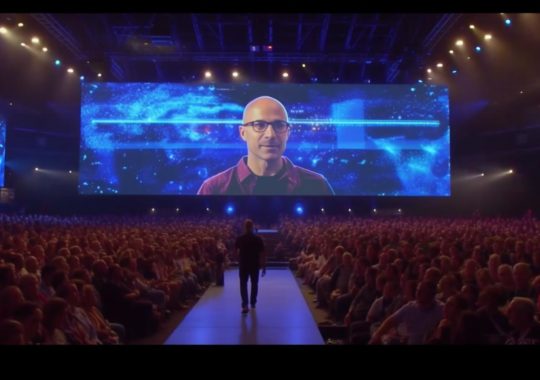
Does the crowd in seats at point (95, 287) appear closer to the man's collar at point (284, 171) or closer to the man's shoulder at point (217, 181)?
the man's collar at point (284, 171)

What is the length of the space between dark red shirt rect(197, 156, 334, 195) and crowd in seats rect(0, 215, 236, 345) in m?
7.34

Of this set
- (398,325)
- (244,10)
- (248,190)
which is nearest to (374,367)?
(398,325)

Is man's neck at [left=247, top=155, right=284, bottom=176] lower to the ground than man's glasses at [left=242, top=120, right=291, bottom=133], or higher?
lower

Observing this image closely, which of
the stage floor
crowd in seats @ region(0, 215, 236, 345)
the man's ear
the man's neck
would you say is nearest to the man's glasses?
the man's ear

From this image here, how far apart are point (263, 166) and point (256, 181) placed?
0.60 meters

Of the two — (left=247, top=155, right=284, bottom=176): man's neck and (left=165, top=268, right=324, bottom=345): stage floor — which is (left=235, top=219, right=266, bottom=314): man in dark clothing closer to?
(left=165, top=268, right=324, bottom=345): stage floor

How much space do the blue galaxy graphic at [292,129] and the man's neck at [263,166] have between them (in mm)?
454

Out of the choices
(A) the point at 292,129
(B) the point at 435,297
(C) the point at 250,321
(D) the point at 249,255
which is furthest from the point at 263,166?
(B) the point at 435,297

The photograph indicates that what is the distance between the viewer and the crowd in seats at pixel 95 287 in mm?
3439

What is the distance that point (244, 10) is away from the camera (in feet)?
13.4

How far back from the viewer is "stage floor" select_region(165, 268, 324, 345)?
19.0 ft

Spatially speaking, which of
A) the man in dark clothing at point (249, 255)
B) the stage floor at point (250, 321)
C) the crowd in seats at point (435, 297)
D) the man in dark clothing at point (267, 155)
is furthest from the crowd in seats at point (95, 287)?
the man in dark clothing at point (267, 155)

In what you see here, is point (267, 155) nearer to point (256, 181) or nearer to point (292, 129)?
point (256, 181)

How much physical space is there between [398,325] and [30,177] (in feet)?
81.8
